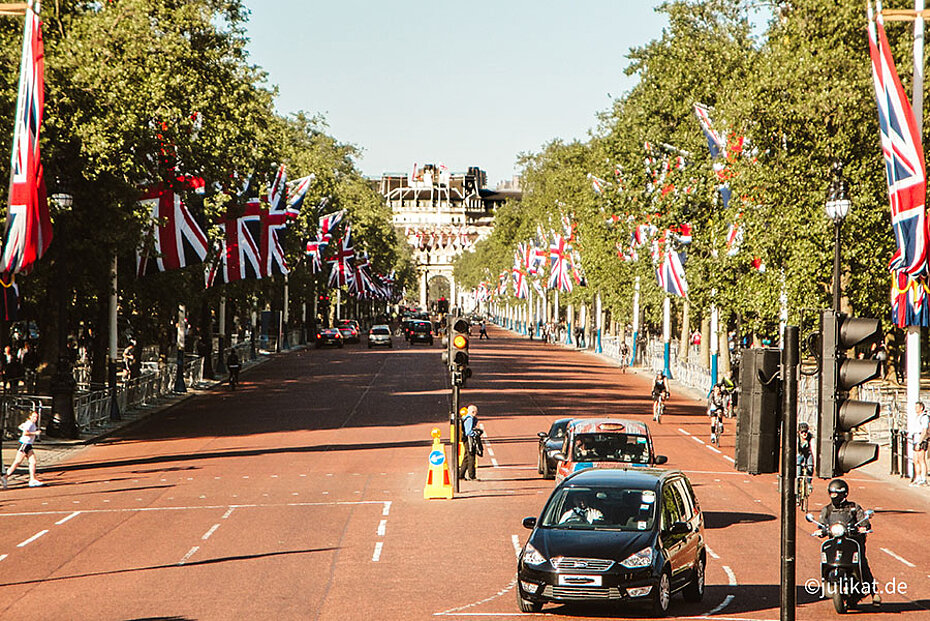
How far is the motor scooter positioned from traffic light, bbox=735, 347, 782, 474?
21.9ft

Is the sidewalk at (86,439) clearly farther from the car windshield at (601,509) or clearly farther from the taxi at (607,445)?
the car windshield at (601,509)

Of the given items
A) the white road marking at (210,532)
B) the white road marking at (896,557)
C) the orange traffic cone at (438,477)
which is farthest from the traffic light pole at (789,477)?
the orange traffic cone at (438,477)

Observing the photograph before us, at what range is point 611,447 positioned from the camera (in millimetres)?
24688

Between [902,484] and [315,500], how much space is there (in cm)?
1323

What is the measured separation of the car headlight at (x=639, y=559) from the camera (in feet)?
49.6

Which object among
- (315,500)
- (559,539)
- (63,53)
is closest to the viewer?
(559,539)

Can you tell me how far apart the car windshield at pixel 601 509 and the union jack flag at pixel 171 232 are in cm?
2688

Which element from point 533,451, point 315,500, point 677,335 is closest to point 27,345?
point 533,451

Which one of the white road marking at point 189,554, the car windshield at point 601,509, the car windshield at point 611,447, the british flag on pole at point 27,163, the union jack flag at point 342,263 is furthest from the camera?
the union jack flag at point 342,263

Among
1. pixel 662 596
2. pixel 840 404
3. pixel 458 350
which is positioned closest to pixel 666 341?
pixel 458 350

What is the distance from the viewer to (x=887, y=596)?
16.9m

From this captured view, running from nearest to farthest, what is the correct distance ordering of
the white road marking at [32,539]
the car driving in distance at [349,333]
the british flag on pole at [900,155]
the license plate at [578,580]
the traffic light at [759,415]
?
1. the traffic light at [759,415]
2. the license plate at [578,580]
3. the white road marking at [32,539]
4. the british flag on pole at [900,155]
5. the car driving in distance at [349,333]

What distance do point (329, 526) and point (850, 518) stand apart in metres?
9.58

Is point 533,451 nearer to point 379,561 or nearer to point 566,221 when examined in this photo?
point 379,561
